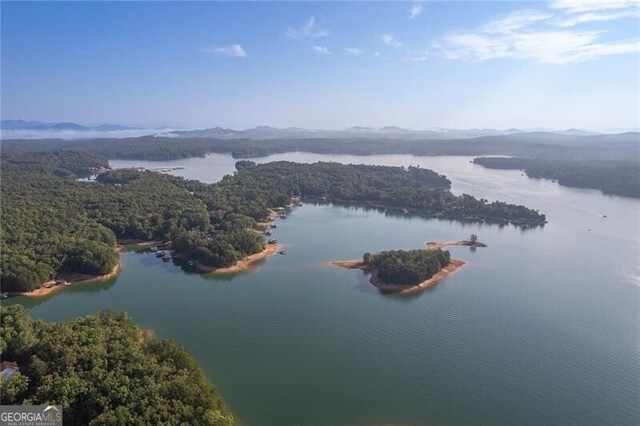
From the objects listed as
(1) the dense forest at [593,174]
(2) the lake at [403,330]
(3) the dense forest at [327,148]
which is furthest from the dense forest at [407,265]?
(3) the dense forest at [327,148]

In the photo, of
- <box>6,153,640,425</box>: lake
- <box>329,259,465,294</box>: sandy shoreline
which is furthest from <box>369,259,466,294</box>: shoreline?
<box>6,153,640,425</box>: lake

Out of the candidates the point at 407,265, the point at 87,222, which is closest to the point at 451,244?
the point at 407,265

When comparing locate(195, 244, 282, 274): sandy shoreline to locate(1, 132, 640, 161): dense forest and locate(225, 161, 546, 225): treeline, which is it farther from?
locate(1, 132, 640, 161): dense forest

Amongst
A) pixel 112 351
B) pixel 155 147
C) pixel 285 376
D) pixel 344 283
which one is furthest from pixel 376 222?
pixel 155 147

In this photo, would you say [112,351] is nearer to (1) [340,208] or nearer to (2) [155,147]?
(1) [340,208]

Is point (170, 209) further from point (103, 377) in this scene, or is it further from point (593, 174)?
point (593, 174)
